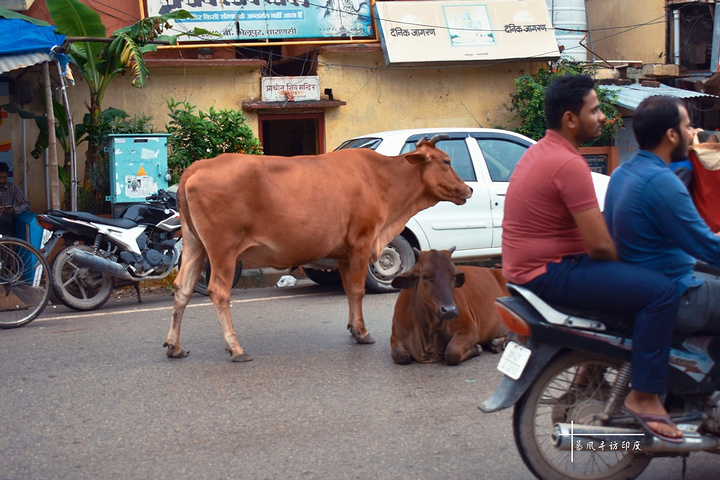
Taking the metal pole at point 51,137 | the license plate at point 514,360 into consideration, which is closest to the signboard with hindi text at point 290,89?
the metal pole at point 51,137

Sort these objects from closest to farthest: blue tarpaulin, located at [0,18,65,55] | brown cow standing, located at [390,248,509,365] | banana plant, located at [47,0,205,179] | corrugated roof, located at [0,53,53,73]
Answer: brown cow standing, located at [390,248,509,365], corrugated roof, located at [0,53,53,73], blue tarpaulin, located at [0,18,65,55], banana plant, located at [47,0,205,179]

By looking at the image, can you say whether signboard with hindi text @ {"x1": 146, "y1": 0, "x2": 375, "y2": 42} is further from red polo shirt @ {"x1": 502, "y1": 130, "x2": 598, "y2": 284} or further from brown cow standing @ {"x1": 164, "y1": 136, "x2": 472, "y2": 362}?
red polo shirt @ {"x1": 502, "y1": 130, "x2": 598, "y2": 284}

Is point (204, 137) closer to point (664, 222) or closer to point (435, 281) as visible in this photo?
point (435, 281)

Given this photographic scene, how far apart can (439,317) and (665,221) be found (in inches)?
104

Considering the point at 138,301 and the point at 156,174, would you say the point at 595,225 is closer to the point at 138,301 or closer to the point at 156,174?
the point at 138,301

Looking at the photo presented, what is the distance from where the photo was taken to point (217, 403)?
5723 millimetres

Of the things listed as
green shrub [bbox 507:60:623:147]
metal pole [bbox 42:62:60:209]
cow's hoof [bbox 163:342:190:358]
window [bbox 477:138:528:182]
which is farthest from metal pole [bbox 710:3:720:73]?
cow's hoof [bbox 163:342:190:358]

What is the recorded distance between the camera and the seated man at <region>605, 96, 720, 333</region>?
371cm

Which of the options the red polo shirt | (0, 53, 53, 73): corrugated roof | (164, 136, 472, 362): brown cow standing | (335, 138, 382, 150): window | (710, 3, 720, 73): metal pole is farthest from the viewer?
Result: (710, 3, 720, 73): metal pole

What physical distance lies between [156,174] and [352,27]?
514cm

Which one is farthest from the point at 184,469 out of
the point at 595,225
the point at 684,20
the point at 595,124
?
the point at 684,20

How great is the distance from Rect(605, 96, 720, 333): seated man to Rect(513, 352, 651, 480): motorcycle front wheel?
459mm

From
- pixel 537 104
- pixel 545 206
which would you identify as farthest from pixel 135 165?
pixel 545 206

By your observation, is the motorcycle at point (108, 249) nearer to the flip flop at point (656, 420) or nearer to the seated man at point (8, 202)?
the seated man at point (8, 202)
